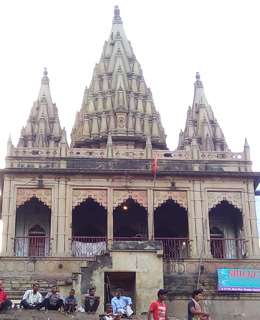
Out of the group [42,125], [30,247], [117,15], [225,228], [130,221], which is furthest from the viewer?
[117,15]

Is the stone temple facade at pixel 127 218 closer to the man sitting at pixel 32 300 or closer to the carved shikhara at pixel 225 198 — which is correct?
the carved shikhara at pixel 225 198

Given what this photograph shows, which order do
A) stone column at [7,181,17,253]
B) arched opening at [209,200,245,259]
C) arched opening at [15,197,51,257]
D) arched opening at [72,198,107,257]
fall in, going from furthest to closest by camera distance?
arched opening at [72,198,107,257]
arched opening at [209,200,245,259]
arched opening at [15,197,51,257]
stone column at [7,181,17,253]

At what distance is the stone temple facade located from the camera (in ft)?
81.5

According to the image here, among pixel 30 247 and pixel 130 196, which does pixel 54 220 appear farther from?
pixel 130 196

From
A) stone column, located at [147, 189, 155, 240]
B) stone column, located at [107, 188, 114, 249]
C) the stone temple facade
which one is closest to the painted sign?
the stone temple facade

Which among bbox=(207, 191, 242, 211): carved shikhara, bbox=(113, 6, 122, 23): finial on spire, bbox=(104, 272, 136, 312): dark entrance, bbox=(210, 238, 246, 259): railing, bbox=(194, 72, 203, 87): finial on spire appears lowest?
bbox=(104, 272, 136, 312): dark entrance

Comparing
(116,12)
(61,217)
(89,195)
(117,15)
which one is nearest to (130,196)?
(89,195)

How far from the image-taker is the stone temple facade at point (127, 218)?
24.8 metres

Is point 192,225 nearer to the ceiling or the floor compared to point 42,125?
nearer to the floor

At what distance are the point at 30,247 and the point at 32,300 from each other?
1058cm

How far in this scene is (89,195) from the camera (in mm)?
29312

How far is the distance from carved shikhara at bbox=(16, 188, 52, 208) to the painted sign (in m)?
8.82

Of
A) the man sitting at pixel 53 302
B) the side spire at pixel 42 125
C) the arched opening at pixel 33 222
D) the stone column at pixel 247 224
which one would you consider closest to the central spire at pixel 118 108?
the side spire at pixel 42 125

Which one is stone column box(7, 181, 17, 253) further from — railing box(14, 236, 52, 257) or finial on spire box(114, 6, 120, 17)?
finial on spire box(114, 6, 120, 17)
